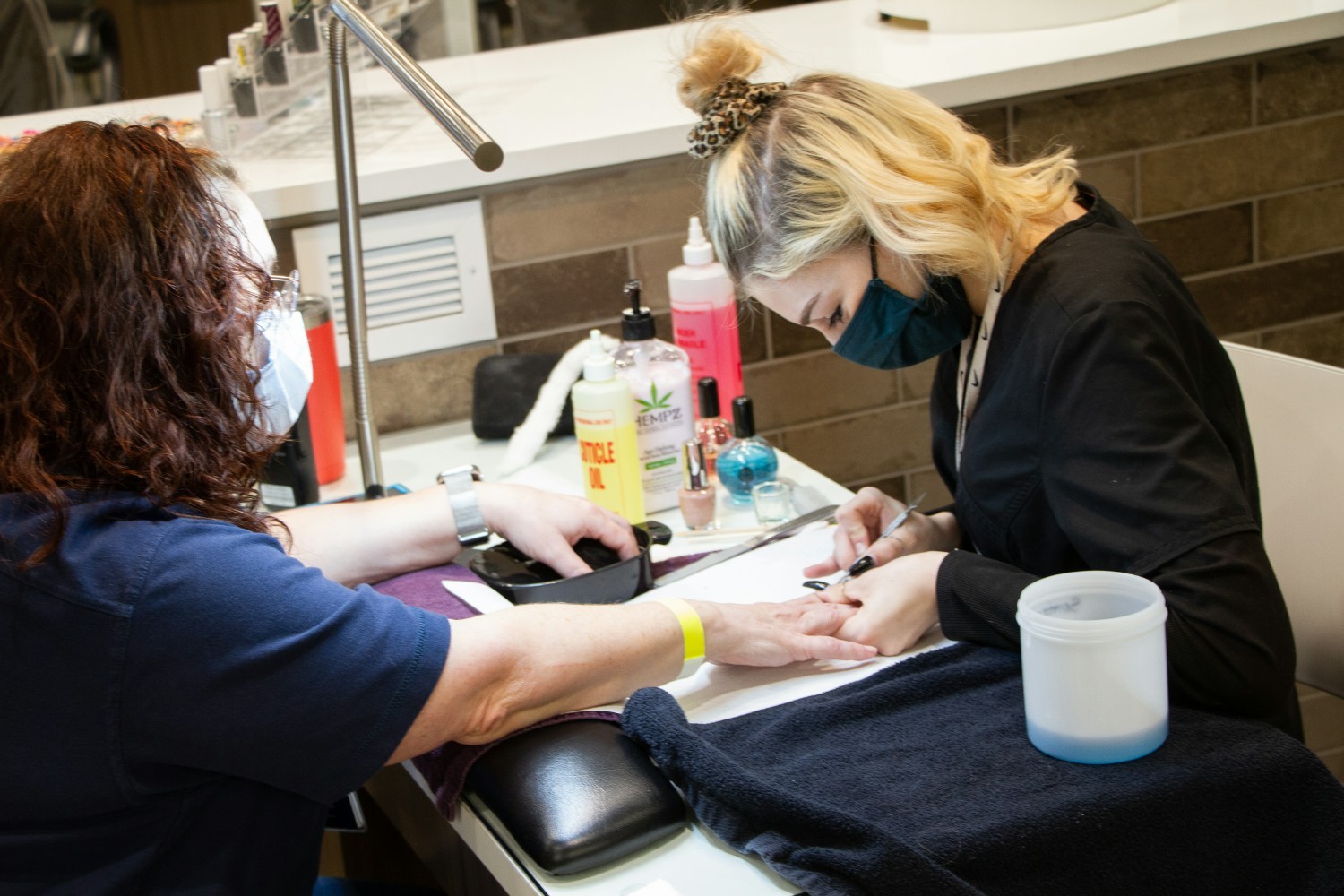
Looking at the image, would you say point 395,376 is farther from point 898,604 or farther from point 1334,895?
point 1334,895

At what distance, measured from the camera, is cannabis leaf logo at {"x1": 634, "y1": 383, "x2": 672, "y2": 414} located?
158 centimetres

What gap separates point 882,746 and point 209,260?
62cm

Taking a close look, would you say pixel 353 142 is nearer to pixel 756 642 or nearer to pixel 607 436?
pixel 607 436

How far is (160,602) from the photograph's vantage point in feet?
2.96

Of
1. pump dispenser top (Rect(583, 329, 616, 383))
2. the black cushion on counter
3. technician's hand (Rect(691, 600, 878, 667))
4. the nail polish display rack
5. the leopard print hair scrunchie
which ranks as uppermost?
the nail polish display rack

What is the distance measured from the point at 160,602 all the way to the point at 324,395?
33.1 inches

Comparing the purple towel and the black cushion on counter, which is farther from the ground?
the black cushion on counter

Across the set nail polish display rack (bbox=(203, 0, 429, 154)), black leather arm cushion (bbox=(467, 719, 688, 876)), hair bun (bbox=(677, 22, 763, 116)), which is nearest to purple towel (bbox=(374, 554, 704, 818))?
black leather arm cushion (bbox=(467, 719, 688, 876))

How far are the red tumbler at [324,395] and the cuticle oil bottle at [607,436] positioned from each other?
0.38 m

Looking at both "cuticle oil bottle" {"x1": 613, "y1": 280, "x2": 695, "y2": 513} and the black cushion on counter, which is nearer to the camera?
"cuticle oil bottle" {"x1": 613, "y1": 280, "x2": 695, "y2": 513}

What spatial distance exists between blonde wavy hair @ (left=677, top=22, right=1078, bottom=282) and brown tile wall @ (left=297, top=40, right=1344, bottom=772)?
605 mm

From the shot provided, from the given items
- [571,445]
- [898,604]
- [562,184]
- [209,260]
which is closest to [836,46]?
[562,184]

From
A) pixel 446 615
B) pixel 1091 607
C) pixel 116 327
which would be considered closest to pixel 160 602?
pixel 116 327

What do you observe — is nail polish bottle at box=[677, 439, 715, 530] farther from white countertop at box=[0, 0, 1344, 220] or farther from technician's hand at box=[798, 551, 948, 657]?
white countertop at box=[0, 0, 1344, 220]
